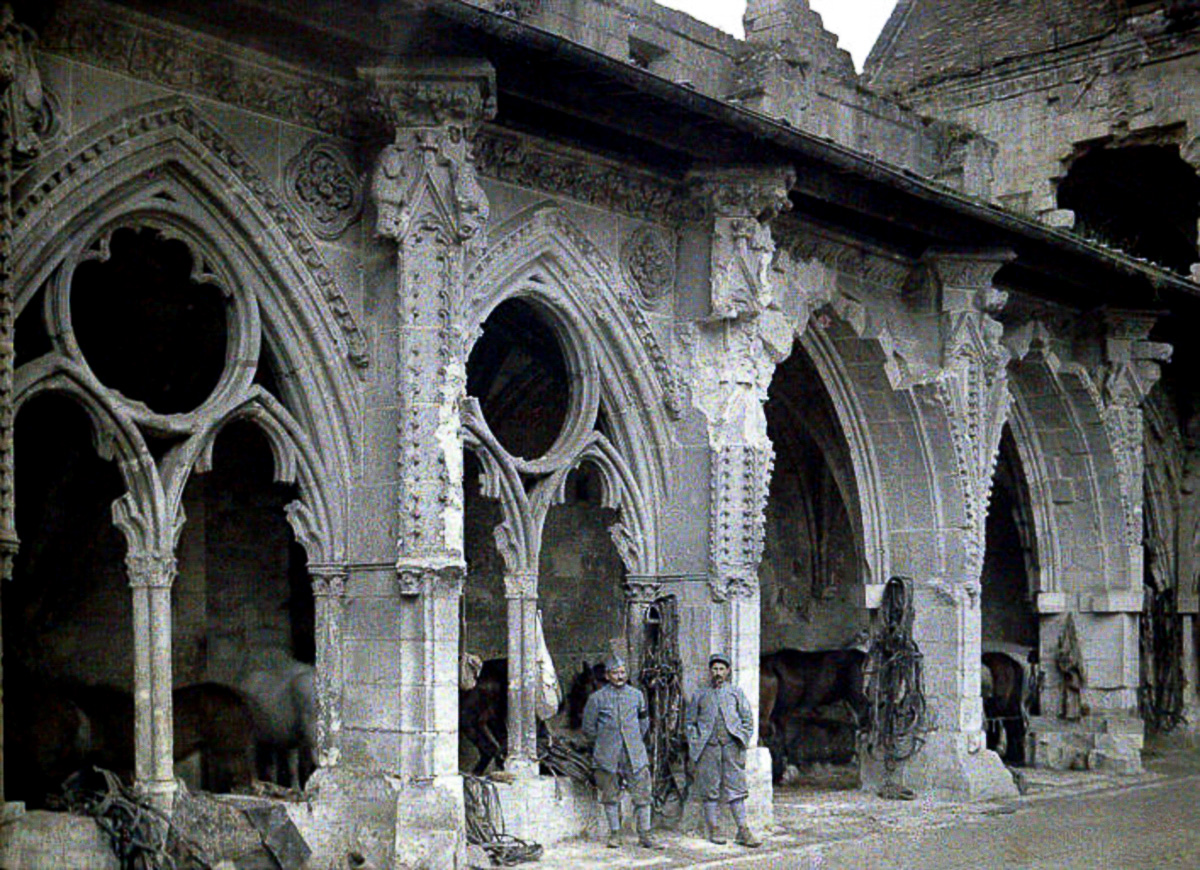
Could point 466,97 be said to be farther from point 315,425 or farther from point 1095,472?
point 1095,472

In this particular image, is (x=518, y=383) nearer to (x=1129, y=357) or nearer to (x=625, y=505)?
(x=625, y=505)

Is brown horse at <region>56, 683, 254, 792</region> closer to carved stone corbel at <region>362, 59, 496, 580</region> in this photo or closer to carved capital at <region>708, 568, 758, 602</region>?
carved stone corbel at <region>362, 59, 496, 580</region>

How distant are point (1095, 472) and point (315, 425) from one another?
10.2 meters

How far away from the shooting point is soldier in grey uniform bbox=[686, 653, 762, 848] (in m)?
12.4

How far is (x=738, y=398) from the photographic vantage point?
42.3 ft

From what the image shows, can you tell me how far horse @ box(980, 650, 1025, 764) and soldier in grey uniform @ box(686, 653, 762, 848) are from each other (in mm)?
6168

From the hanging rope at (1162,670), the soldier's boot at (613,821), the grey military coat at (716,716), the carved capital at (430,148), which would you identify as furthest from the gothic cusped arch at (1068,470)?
the carved capital at (430,148)

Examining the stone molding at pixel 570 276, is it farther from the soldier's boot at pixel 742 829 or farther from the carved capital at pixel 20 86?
the carved capital at pixel 20 86

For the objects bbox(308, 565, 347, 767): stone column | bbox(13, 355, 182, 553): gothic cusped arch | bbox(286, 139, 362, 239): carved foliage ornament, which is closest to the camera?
bbox(13, 355, 182, 553): gothic cusped arch

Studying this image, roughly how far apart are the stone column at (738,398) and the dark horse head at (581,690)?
2084 mm

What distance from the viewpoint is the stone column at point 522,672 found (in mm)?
12000

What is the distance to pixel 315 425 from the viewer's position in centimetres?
1059

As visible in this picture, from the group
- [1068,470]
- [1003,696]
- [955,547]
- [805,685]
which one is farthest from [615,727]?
[1068,470]

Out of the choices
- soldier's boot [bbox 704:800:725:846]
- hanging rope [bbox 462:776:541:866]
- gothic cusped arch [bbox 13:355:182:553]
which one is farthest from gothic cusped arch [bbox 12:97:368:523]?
soldier's boot [bbox 704:800:725:846]
